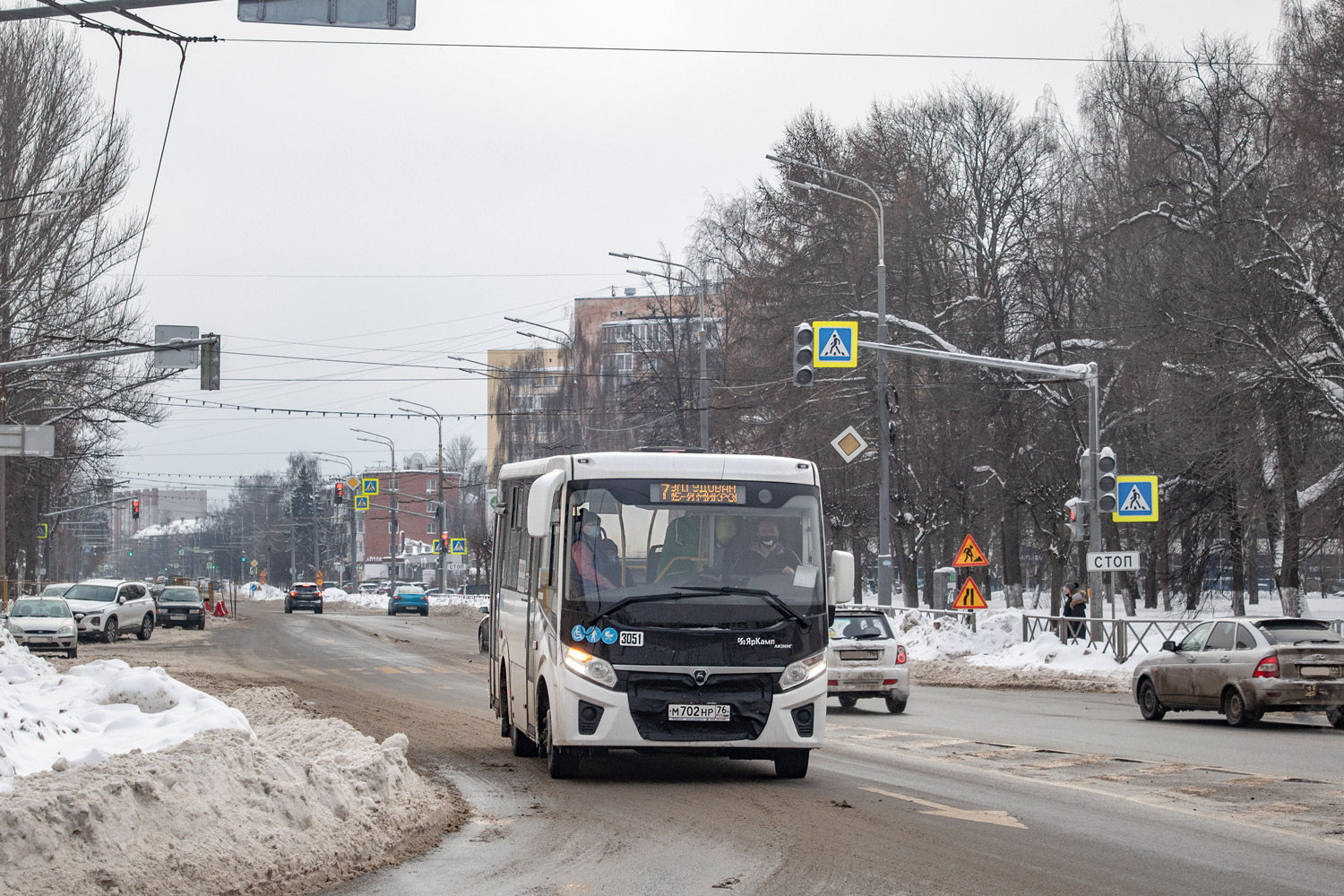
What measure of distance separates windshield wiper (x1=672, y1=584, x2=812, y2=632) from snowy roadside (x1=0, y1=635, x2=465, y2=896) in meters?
2.44

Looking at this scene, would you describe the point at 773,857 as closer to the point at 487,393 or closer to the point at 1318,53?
the point at 1318,53

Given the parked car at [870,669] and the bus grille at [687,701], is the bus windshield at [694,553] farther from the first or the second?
the parked car at [870,669]

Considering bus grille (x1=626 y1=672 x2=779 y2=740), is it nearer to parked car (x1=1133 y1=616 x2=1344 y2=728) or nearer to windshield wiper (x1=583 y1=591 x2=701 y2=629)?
windshield wiper (x1=583 y1=591 x2=701 y2=629)

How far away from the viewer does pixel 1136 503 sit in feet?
92.3

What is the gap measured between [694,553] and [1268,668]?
919cm

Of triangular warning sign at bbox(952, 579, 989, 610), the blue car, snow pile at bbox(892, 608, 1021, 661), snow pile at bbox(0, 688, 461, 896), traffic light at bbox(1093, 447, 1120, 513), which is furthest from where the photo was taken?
the blue car

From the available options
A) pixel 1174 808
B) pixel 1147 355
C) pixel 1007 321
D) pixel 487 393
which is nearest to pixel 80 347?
pixel 1007 321

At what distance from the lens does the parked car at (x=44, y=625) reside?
3353 centimetres

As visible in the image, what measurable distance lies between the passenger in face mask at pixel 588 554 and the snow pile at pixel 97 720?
2818 millimetres

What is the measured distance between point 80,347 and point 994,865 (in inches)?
1630

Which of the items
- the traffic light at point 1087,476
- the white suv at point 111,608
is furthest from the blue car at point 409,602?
the traffic light at point 1087,476

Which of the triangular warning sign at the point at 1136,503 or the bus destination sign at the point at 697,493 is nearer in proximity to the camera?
the bus destination sign at the point at 697,493

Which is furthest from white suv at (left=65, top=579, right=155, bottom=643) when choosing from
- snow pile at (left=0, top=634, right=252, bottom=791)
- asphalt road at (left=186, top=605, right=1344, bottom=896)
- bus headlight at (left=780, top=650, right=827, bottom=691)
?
bus headlight at (left=780, top=650, right=827, bottom=691)

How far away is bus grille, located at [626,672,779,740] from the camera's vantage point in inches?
464
